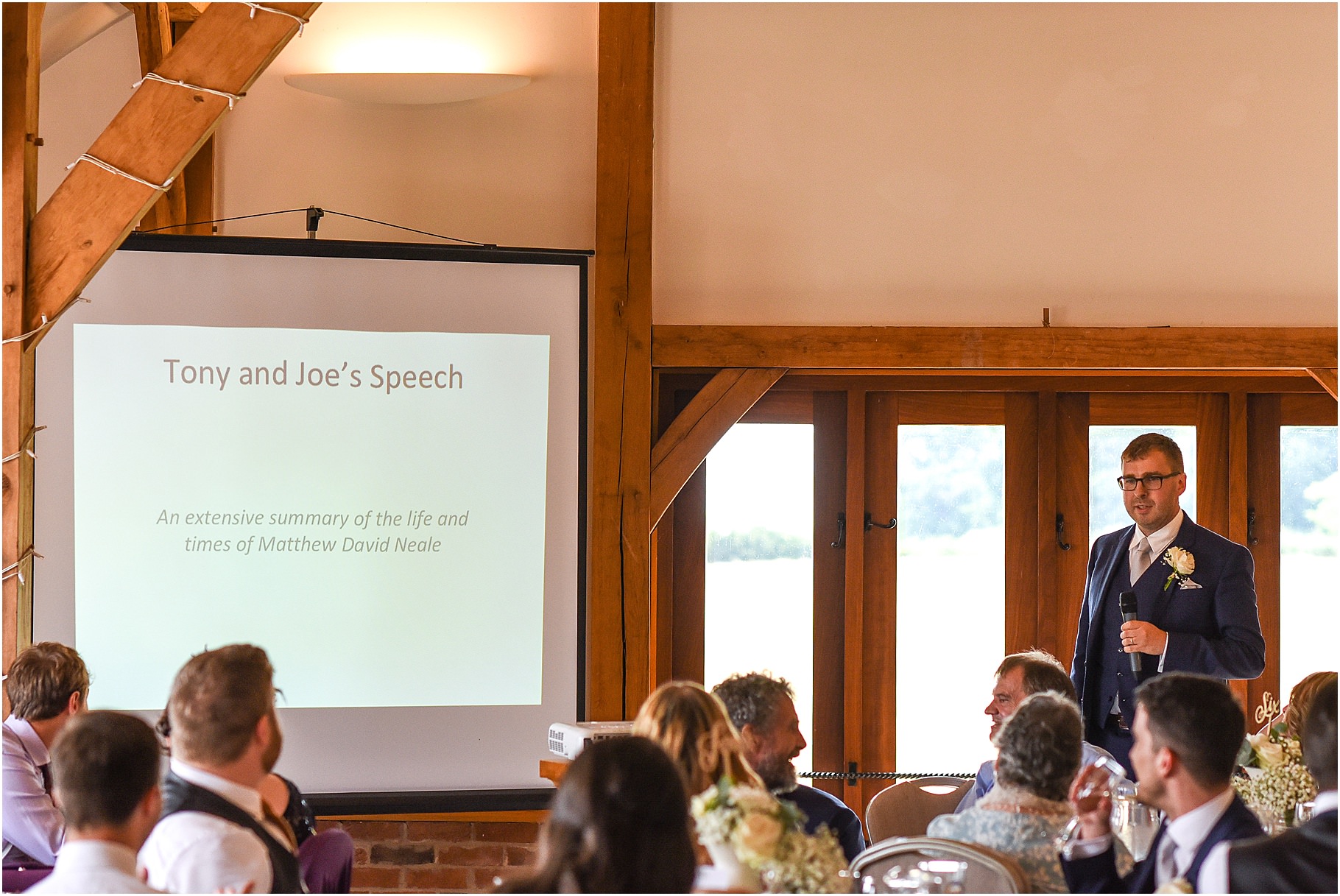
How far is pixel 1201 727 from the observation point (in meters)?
2.21

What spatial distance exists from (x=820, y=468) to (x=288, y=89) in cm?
264

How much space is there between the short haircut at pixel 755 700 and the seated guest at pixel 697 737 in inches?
16.0

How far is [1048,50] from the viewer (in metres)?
4.75

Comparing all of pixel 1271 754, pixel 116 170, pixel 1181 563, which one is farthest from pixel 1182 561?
pixel 116 170

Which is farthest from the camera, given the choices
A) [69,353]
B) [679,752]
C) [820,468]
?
[820,468]

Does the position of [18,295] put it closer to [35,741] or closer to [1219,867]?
[35,741]

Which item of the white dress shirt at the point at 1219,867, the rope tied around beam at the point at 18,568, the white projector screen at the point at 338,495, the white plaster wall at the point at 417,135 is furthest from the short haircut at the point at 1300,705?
the rope tied around beam at the point at 18,568

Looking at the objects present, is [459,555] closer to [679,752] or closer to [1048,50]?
[679,752]

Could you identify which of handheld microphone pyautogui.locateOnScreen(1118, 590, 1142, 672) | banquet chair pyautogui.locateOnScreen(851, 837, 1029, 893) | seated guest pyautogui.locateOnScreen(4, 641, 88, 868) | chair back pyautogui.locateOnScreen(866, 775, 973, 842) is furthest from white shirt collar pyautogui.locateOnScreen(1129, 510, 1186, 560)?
seated guest pyautogui.locateOnScreen(4, 641, 88, 868)

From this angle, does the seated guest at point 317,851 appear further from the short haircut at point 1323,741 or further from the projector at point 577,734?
the short haircut at point 1323,741

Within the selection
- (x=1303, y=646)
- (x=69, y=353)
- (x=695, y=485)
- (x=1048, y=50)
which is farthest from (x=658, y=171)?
(x=1303, y=646)

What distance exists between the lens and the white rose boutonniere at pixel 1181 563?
3.69 metres

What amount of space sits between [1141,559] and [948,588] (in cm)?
128

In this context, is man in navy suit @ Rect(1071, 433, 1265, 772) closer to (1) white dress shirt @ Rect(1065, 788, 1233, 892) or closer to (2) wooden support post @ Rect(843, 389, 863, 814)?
(2) wooden support post @ Rect(843, 389, 863, 814)
